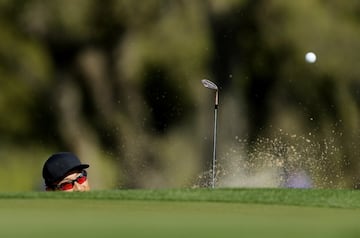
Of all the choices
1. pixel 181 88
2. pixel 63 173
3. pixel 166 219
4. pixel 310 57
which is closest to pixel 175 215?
pixel 166 219

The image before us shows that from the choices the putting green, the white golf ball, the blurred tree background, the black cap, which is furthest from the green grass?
the blurred tree background

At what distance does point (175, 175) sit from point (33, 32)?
155 inches

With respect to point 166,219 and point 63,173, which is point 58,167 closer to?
point 63,173

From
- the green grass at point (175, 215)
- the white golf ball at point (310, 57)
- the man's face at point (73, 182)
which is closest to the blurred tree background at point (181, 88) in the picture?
the white golf ball at point (310, 57)

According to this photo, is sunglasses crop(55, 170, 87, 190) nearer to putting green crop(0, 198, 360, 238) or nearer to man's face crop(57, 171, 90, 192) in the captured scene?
man's face crop(57, 171, 90, 192)

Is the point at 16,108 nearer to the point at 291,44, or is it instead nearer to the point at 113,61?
the point at 113,61

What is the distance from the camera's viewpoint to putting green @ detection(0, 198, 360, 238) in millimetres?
3975

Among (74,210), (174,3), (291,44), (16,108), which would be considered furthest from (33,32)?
(74,210)

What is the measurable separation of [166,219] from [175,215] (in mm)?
203

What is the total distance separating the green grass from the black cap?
1313mm

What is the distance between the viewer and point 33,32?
61.4 ft

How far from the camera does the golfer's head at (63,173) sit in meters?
7.75

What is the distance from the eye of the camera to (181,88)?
18297 mm

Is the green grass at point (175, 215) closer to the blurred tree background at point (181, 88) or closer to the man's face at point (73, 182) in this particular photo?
the man's face at point (73, 182)
